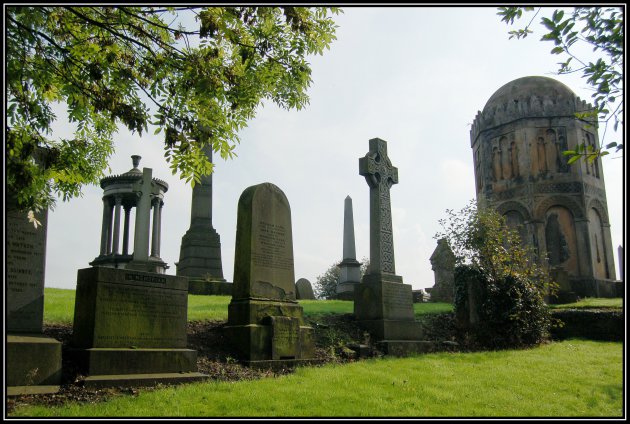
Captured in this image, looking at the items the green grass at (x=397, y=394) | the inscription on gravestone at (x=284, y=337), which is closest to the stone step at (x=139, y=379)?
the green grass at (x=397, y=394)

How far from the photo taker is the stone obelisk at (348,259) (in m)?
25.4

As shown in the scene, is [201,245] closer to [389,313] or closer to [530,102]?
[389,313]

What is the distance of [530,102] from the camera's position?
28.2 m

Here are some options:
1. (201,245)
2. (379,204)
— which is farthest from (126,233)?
(379,204)

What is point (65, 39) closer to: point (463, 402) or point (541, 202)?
point (463, 402)

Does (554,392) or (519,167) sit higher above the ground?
(519,167)

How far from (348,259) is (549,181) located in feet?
37.2

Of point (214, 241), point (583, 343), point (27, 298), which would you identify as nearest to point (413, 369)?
point (27, 298)

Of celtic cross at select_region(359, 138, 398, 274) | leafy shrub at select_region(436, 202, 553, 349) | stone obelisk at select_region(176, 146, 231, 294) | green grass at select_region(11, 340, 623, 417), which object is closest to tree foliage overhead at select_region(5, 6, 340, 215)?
green grass at select_region(11, 340, 623, 417)

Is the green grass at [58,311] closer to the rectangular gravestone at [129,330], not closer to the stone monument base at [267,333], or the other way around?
the rectangular gravestone at [129,330]

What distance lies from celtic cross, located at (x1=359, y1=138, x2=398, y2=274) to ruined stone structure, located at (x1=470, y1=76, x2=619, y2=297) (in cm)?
1483

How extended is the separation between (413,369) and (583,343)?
23.4 ft

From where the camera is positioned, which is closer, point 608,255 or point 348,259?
point 348,259

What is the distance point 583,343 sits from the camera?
13.7m
